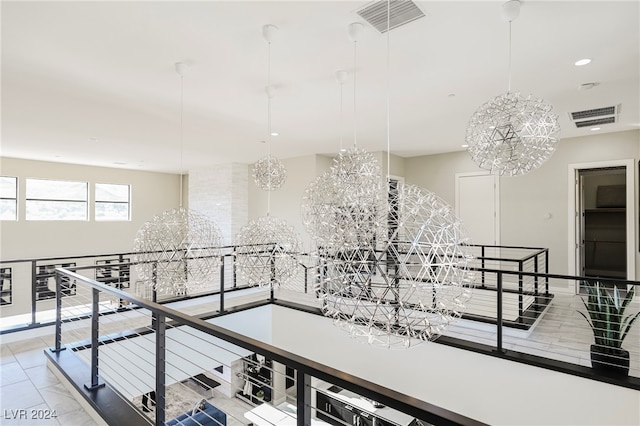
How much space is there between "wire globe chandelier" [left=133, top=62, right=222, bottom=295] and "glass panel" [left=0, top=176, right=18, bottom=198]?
7.61 metres

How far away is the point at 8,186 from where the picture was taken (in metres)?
8.20

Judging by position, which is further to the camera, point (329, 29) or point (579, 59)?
point (579, 59)

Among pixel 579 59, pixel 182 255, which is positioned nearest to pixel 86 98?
pixel 182 255

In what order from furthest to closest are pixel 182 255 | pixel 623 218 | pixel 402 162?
pixel 402 162 < pixel 623 218 < pixel 182 255

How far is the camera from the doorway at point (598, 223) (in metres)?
6.33

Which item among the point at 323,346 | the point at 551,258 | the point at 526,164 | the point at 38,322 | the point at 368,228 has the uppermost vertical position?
the point at 526,164

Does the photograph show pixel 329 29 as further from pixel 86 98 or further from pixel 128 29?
pixel 86 98

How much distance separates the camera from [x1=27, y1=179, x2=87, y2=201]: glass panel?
8.54 m

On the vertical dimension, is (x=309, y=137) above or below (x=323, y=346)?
above

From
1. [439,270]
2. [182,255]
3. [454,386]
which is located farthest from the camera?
[454,386]

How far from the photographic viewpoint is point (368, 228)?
5.98 feet

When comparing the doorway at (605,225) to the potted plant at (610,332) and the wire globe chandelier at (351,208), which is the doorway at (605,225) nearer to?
the potted plant at (610,332)

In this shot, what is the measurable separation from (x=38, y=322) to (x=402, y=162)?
745 cm

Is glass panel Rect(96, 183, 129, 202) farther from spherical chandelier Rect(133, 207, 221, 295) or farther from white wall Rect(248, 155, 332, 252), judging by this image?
spherical chandelier Rect(133, 207, 221, 295)
